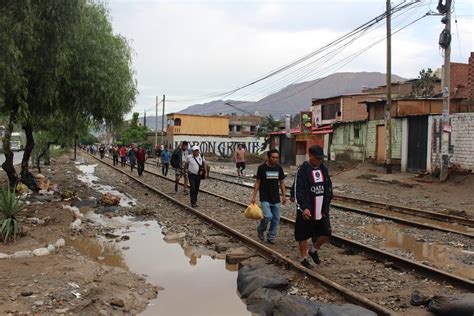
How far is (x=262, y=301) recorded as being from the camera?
559cm

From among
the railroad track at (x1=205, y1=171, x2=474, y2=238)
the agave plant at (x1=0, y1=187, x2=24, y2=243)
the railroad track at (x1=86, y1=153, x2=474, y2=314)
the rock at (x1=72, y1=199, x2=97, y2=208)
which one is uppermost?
the agave plant at (x1=0, y1=187, x2=24, y2=243)

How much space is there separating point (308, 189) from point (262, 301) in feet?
5.99

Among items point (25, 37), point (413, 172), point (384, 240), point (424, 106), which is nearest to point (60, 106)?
point (25, 37)

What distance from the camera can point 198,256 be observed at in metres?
8.22

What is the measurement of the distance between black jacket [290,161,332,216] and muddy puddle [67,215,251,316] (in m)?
1.49

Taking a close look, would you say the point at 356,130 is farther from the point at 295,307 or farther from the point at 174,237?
the point at 295,307

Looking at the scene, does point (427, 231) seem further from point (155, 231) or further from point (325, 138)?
point (325, 138)

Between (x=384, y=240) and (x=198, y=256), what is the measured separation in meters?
3.83

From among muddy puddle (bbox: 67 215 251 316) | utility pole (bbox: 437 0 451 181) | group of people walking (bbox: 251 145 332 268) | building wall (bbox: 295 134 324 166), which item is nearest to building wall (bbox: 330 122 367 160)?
building wall (bbox: 295 134 324 166)

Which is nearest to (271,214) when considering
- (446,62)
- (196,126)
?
(446,62)

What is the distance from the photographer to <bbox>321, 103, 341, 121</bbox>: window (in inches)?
1594

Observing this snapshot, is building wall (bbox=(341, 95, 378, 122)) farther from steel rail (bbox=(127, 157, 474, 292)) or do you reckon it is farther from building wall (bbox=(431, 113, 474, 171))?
steel rail (bbox=(127, 157, 474, 292))

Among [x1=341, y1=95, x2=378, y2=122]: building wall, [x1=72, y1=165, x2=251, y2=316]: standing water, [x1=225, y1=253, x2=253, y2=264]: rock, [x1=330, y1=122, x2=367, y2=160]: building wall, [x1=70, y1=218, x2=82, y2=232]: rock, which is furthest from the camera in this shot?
[x1=341, y1=95, x2=378, y2=122]: building wall

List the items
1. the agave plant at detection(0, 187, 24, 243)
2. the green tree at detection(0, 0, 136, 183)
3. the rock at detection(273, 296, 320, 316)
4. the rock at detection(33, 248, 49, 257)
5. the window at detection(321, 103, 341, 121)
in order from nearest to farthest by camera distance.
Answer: the rock at detection(273, 296, 320, 316) < the rock at detection(33, 248, 49, 257) < the agave plant at detection(0, 187, 24, 243) < the green tree at detection(0, 0, 136, 183) < the window at detection(321, 103, 341, 121)
